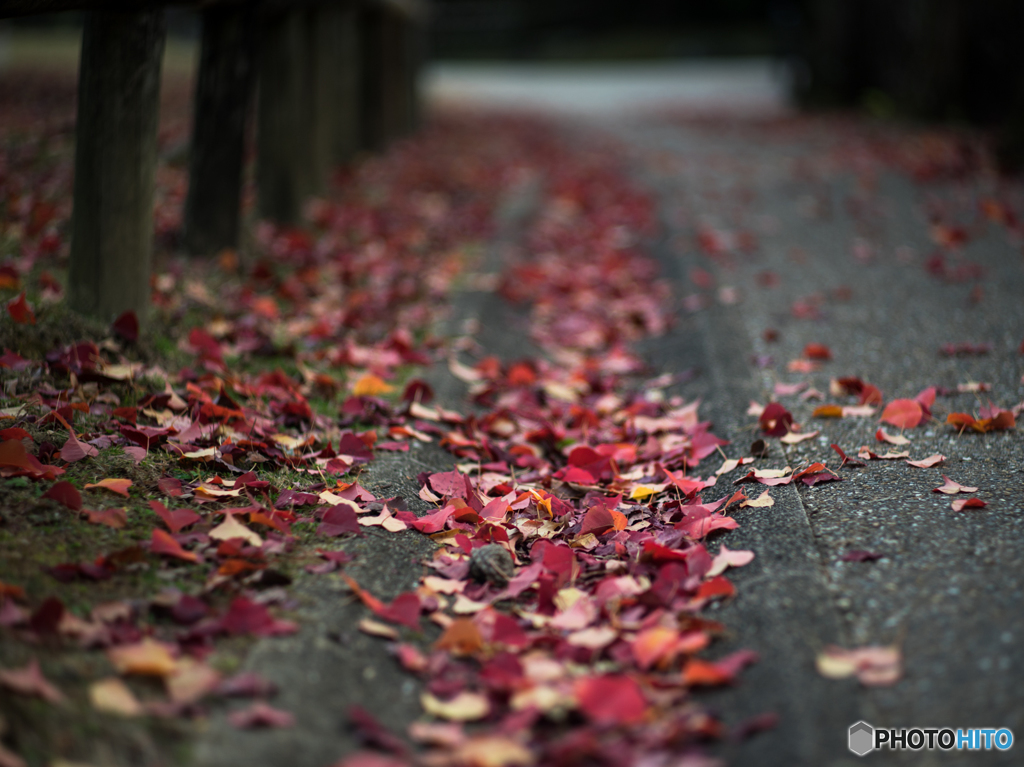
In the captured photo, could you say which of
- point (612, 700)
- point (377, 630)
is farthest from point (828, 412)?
point (377, 630)

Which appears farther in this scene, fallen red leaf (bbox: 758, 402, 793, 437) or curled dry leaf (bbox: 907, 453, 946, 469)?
fallen red leaf (bbox: 758, 402, 793, 437)

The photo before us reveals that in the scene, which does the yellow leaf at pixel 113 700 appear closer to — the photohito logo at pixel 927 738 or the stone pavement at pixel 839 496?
the stone pavement at pixel 839 496

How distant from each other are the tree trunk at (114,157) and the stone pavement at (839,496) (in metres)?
Answer: 1.12

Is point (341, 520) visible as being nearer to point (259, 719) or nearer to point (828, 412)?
point (259, 719)

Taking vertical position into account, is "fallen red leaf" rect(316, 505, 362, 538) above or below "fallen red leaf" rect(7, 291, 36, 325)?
below

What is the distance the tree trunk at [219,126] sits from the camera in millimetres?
3654

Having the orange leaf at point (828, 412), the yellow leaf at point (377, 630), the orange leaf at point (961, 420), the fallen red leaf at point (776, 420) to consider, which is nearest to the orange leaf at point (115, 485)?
the yellow leaf at point (377, 630)

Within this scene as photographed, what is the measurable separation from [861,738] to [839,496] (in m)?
A: 0.83

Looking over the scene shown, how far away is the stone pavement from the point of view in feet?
4.96

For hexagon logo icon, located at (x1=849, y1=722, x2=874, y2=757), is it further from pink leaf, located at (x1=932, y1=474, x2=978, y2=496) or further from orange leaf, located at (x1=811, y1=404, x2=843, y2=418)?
orange leaf, located at (x1=811, y1=404, x2=843, y2=418)

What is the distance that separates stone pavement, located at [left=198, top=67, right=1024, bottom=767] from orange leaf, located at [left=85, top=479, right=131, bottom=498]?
1.81 feet

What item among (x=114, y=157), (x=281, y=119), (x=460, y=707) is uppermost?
(x=281, y=119)

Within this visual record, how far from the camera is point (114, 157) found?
268 centimetres

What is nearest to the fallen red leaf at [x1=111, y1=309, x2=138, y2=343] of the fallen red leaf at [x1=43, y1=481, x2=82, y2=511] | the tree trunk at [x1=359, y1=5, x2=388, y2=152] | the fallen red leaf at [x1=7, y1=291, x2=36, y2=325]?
the fallen red leaf at [x1=7, y1=291, x2=36, y2=325]
